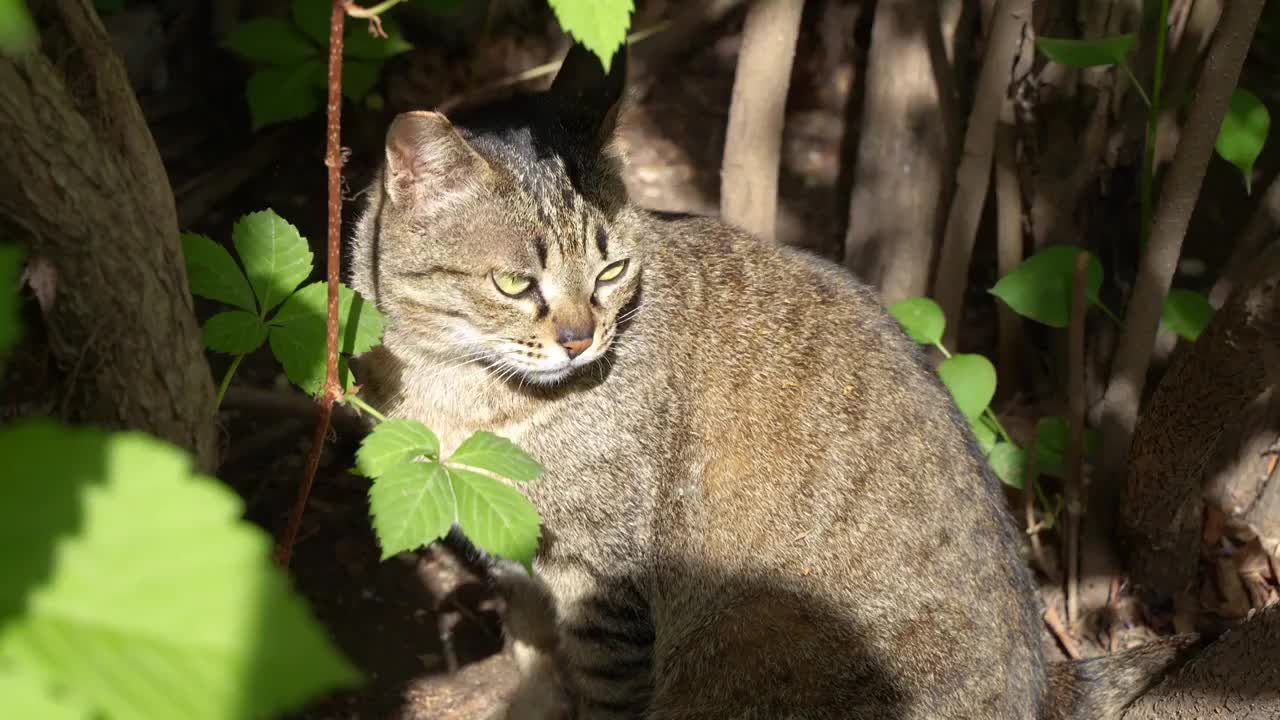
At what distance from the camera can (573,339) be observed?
2.79m

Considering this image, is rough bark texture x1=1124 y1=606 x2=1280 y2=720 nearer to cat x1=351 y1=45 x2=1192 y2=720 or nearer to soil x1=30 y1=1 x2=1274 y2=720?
cat x1=351 y1=45 x2=1192 y2=720

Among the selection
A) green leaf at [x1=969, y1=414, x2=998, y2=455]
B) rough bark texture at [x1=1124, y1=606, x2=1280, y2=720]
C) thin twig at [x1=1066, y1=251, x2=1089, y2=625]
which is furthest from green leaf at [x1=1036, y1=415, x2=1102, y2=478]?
rough bark texture at [x1=1124, y1=606, x2=1280, y2=720]

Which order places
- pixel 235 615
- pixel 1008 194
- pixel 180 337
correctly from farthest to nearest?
pixel 1008 194
pixel 180 337
pixel 235 615

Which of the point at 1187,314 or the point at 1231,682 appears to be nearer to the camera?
the point at 1231,682

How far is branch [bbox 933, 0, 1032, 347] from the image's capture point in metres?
3.64

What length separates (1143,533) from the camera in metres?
3.66

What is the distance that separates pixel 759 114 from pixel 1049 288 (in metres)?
1.24

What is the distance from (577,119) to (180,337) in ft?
4.48

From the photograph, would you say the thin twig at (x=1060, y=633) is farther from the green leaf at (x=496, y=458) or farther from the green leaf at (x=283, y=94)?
the green leaf at (x=283, y=94)

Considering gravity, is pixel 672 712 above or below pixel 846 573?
below

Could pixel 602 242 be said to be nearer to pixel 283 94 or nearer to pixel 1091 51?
pixel 1091 51

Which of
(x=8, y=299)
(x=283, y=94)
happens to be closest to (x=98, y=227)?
(x=8, y=299)

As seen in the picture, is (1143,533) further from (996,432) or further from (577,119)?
(577,119)

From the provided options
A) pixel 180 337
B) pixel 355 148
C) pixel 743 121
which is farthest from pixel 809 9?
pixel 180 337
